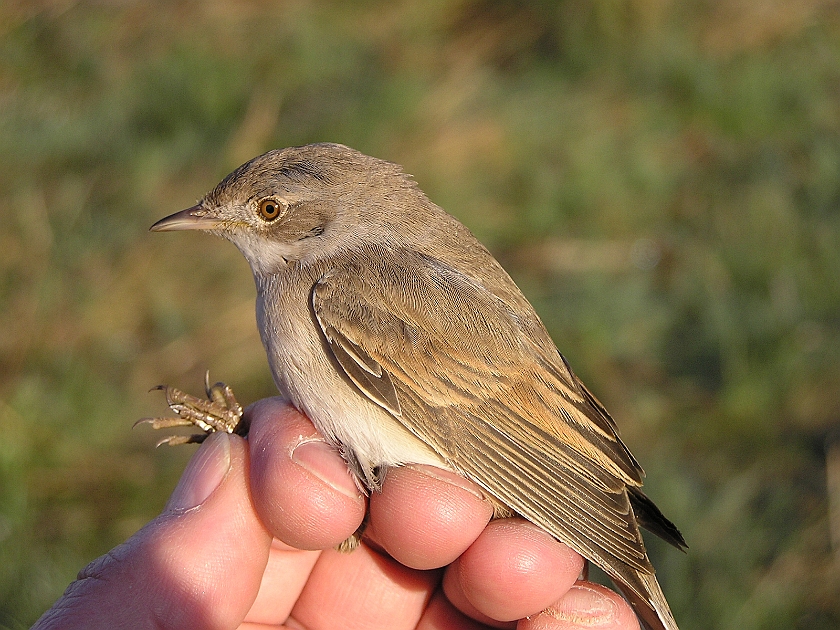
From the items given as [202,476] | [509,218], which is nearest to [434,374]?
[202,476]

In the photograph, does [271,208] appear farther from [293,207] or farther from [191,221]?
[191,221]

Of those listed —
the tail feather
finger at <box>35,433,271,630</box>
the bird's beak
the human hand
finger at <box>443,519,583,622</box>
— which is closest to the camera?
finger at <box>35,433,271,630</box>

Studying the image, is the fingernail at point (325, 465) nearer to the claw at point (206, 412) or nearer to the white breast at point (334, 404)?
the white breast at point (334, 404)

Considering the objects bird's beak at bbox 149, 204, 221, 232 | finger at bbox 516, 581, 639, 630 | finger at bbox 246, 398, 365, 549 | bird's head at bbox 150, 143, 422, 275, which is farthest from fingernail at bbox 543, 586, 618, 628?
bird's beak at bbox 149, 204, 221, 232

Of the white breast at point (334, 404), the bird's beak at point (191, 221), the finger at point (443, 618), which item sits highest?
the bird's beak at point (191, 221)

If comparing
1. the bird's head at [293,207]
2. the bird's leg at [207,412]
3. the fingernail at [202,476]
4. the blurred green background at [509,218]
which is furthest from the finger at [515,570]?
the blurred green background at [509,218]

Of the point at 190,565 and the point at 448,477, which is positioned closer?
the point at 190,565

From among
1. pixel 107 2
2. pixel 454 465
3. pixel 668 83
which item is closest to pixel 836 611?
pixel 454 465

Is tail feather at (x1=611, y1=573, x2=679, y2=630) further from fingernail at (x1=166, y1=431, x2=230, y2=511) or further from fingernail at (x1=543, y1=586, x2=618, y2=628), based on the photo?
fingernail at (x1=166, y1=431, x2=230, y2=511)
